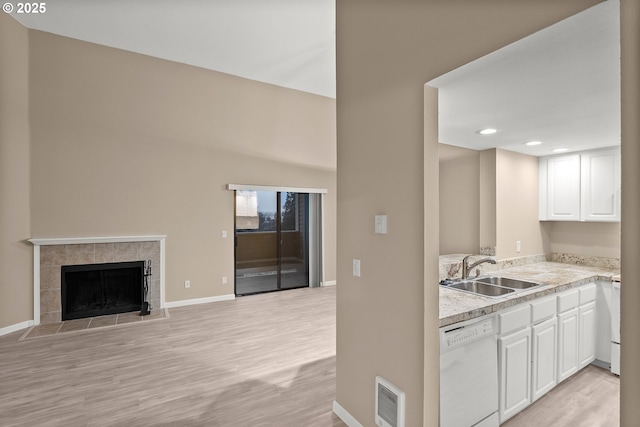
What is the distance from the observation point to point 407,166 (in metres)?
1.78

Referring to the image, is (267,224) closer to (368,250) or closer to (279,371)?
(279,371)

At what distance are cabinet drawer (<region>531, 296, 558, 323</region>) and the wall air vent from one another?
1320mm

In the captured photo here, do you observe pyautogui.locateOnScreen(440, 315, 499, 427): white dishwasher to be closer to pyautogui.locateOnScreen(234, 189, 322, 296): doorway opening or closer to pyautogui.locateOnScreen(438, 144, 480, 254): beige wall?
pyautogui.locateOnScreen(438, 144, 480, 254): beige wall

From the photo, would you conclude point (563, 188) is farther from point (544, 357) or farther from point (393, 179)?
point (393, 179)

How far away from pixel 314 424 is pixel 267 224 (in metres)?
4.42

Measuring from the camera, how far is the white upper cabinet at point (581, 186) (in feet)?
10.9

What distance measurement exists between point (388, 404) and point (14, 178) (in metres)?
5.23

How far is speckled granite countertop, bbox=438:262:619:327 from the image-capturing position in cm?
200

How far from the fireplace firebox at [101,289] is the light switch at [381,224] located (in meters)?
4.36

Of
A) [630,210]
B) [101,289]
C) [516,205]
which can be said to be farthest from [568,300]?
[101,289]

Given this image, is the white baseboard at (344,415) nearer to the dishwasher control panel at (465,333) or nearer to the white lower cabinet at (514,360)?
the dishwasher control panel at (465,333)

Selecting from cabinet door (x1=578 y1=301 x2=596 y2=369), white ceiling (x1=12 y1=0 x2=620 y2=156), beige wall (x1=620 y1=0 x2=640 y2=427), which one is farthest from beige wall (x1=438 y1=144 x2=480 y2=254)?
beige wall (x1=620 y1=0 x2=640 y2=427)

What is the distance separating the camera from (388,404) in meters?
1.89

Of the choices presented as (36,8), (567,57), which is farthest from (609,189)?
(36,8)
